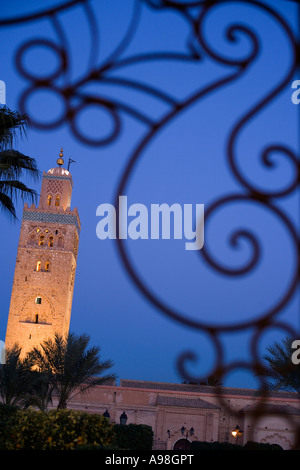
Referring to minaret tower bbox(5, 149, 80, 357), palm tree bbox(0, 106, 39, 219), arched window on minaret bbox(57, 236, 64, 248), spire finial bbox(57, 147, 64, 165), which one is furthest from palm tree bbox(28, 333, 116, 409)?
spire finial bbox(57, 147, 64, 165)

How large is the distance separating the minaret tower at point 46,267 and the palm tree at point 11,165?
23589 mm

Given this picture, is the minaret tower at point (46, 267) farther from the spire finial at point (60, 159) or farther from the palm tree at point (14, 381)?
the palm tree at point (14, 381)

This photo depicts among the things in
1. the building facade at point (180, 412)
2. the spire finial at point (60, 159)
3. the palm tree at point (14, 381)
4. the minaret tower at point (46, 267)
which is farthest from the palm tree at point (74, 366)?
the spire finial at point (60, 159)

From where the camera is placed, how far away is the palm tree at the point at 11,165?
9.16 metres

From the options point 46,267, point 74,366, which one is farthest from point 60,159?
point 74,366

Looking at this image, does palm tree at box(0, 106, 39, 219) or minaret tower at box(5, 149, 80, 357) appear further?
minaret tower at box(5, 149, 80, 357)

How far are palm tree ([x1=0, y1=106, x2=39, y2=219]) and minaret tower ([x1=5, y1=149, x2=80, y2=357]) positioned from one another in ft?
77.4

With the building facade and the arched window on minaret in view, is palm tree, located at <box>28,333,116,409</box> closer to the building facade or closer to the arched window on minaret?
the building facade

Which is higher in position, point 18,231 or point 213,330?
point 18,231

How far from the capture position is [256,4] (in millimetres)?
1207

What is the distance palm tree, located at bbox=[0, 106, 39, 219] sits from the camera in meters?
9.16
